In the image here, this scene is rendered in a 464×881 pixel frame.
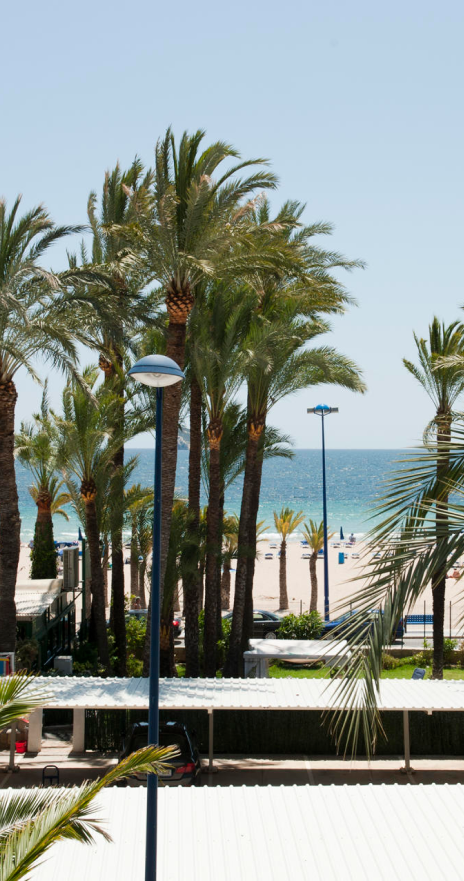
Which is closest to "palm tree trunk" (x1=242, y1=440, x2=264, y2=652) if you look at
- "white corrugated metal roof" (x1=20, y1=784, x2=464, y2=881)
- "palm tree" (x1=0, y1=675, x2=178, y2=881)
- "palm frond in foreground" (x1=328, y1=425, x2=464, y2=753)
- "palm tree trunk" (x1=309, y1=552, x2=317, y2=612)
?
"white corrugated metal roof" (x1=20, y1=784, x2=464, y2=881)

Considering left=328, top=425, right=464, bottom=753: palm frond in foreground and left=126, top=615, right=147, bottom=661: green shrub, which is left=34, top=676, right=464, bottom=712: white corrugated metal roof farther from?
left=126, top=615, right=147, bottom=661: green shrub

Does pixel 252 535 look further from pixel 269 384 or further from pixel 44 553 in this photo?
pixel 44 553

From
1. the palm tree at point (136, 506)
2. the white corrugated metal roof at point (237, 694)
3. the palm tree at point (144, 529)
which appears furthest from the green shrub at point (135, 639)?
the white corrugated metal roof at point (237, 694)

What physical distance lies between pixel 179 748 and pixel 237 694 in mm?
1821

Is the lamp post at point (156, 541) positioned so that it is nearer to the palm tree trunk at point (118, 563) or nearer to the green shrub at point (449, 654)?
the palm tree trunk at point (118, 563)

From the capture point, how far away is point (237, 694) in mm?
14148

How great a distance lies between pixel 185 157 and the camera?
1862 cm

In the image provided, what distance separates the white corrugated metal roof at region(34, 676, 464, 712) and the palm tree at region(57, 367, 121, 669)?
613cm

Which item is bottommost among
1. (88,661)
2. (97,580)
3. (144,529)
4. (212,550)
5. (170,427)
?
(88,661)

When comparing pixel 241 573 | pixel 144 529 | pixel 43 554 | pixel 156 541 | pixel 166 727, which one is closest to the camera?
pixel 156 541

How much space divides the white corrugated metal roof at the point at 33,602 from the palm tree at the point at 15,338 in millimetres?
2341

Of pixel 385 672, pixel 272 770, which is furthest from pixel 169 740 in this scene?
pixel 385 672

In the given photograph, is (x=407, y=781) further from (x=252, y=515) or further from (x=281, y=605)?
(x=281, y=605)

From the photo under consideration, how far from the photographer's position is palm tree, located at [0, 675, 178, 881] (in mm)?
4715
